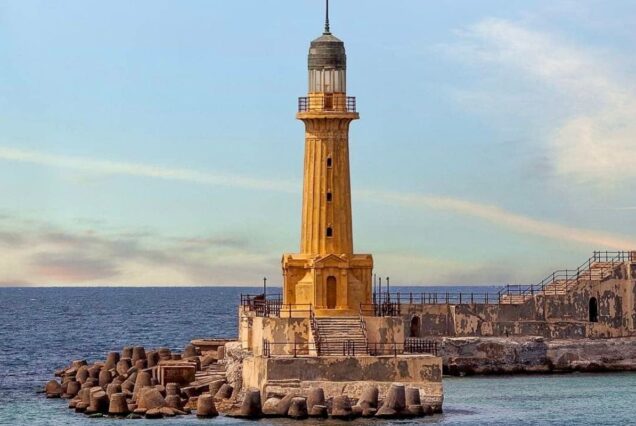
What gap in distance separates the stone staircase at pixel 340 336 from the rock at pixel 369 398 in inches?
80.6

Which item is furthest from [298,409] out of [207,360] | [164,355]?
[164,355]

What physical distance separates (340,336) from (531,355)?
21300 mm

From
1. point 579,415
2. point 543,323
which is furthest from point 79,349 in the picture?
point 579,415

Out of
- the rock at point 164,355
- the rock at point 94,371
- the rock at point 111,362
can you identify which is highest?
the rock at point 164,355

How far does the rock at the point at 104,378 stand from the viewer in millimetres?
62719

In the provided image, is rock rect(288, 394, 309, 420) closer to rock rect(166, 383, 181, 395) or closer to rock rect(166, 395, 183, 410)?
rock rect(166, 395, 183, 410)

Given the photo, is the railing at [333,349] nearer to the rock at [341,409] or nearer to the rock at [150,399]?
the rock at [341,409]

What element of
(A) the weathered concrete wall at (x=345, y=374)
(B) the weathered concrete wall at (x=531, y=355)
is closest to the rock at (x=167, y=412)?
(A) the weathered concrete wall at (x=345, y=374)

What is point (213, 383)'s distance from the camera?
58.6 metres

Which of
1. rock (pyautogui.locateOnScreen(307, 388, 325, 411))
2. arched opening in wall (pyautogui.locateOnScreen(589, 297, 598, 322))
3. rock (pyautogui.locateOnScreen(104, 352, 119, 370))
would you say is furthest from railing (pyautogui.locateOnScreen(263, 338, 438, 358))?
arched opening in wall (pyautogui.locateOnScreen(589, 297, 598, 322))

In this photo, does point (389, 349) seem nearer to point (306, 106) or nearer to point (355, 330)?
point (355, 330)

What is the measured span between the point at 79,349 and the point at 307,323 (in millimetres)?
41663

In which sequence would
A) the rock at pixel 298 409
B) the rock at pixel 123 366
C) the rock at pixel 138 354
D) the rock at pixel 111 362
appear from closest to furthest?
the rock at pixel 298 409
the rock at pixel 123 366
the rock at pixel 111 362
the rock at pixel 138 354

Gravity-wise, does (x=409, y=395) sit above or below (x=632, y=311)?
below
